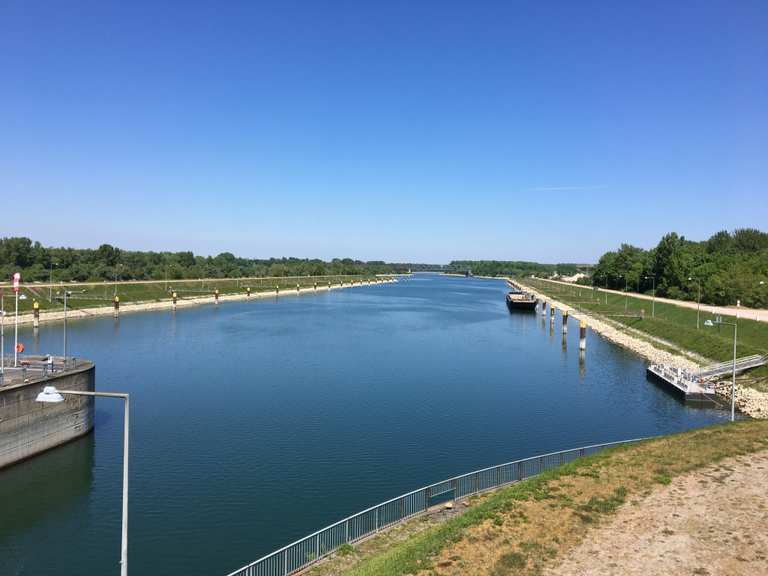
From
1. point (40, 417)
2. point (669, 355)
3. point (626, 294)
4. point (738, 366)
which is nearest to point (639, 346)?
point (669, 355)

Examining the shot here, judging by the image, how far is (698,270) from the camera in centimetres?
10638

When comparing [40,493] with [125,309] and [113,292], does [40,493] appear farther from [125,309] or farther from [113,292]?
[113,292]

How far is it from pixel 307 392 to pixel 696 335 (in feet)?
158

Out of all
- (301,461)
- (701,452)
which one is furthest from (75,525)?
(701,452)

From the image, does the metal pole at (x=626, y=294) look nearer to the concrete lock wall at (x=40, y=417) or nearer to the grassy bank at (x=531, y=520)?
the grassy bank at (x=531, y=520)

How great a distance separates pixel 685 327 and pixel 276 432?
60237 millimetres

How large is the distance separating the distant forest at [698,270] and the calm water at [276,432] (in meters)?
30.0

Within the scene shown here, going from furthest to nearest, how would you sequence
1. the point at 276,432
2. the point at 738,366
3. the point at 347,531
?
the point at 738,366, the point at 276,432, the point at 347,531

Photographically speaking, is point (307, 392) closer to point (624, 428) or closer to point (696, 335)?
point (624, 428)

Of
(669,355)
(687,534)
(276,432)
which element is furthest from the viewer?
(669,355)

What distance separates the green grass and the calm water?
765cm

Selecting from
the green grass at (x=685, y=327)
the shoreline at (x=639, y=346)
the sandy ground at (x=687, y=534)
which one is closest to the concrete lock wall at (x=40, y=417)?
the sandy ground at (x=687, y=534)

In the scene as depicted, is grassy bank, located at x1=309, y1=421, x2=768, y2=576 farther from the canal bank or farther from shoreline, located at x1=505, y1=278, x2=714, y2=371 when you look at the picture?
shoreline, located at x1=505, y1=278, x2=714, y2=371

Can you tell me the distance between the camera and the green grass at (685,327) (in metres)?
56.4
